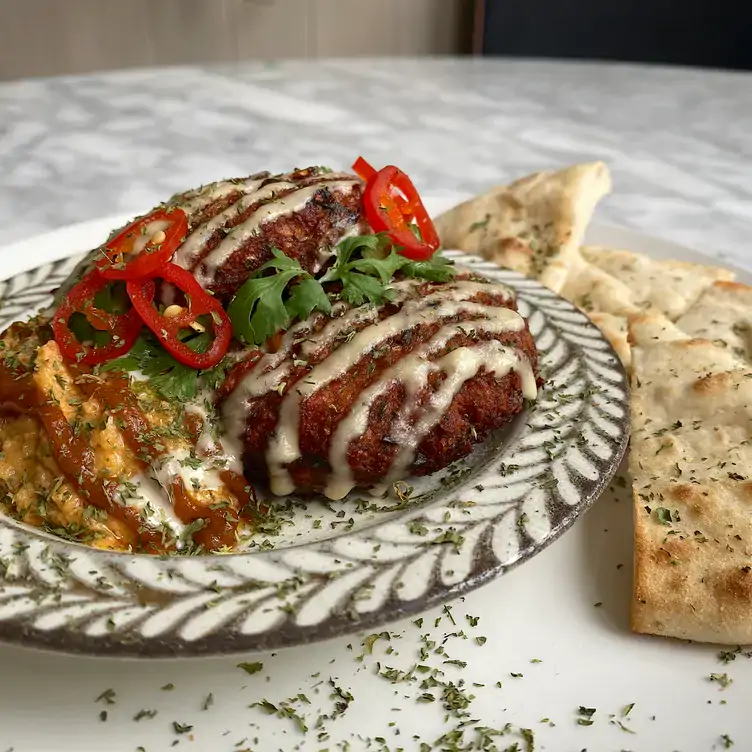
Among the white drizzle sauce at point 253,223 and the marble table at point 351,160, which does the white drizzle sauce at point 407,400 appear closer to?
the marble table at point 351,160

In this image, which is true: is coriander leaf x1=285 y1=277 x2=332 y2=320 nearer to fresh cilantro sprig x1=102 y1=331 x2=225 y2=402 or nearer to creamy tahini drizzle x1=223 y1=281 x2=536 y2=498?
creamy tahini drizzle x1=223 y1=281 x2=536 y2=498

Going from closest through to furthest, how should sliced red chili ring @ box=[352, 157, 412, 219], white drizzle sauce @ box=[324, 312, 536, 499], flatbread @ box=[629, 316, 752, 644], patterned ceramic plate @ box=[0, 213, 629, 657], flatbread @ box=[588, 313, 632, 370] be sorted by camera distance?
1. patterned ceramic plate @ box=[0, 213, 629, 657]
2. flatbread @ box=[629, 316, 752, 644]
3. white drizzle sauce @ box=[324, 312, 536, 499]
4. sliced red chili ring @ box=[352, 157, 412, 219]
5. flatbread @ box=[588, 313, 632, 370]

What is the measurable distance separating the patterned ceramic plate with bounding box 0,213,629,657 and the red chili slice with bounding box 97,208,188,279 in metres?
0.79

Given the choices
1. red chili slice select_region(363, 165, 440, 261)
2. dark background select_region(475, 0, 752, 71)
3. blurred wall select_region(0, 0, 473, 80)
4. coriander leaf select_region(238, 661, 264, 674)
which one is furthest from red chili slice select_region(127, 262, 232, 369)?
blurred wall select_region(0, 0, 473, 80)

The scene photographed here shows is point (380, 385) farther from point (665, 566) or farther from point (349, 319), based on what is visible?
point (665, 566)

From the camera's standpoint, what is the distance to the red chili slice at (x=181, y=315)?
2.64 meters

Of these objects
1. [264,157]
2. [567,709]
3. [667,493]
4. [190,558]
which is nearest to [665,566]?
[667,493]

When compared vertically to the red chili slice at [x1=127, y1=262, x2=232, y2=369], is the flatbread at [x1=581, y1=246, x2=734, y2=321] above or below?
below

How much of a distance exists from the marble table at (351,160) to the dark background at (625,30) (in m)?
0.78

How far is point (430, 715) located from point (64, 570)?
3.08 feet

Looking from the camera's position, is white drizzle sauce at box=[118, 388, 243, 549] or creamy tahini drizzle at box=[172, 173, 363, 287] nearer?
white drizzle sauce at box=[118, 388, 243, 549]

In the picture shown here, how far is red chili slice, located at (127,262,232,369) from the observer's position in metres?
2.64

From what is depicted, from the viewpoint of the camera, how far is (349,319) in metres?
2.74

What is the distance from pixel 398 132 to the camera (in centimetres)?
689
